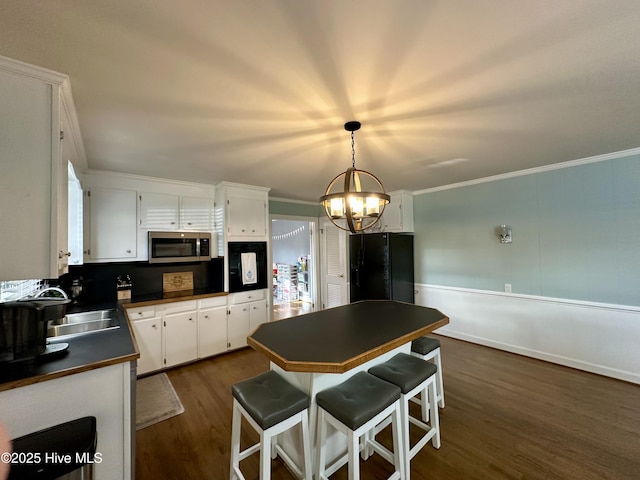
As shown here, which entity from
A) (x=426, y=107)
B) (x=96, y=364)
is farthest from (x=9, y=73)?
(x=426, y=107)

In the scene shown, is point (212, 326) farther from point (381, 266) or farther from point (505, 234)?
point (505, 234)

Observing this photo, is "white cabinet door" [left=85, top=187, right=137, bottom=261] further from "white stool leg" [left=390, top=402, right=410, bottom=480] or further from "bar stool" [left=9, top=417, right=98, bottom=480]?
"white stool leg" [left=390, top=402, right=410, bottom=480]

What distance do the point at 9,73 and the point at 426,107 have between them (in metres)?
2.31

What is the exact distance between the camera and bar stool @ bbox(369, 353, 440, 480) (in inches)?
63.0

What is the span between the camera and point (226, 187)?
3.54 meters

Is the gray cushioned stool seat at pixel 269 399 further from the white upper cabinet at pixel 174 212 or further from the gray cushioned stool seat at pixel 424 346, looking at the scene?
the white upper cabinet at pixel 174 212

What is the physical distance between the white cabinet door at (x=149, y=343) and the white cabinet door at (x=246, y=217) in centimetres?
142

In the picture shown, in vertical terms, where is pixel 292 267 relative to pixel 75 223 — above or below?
below

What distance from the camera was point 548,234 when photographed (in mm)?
3158

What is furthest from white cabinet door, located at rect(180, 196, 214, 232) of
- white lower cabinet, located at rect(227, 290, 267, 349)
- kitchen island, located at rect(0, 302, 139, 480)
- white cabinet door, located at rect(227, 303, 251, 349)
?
kitchen island, located at rect(0, 302, 139, 480)

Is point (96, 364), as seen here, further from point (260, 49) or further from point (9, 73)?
point (260, 49)

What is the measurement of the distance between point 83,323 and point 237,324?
1694 mm

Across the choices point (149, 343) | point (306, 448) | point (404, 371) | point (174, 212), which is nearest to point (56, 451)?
point (306, 448)

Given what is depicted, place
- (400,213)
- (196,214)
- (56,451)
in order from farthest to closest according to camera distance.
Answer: (400,213) < (196,214) < (56,451)
